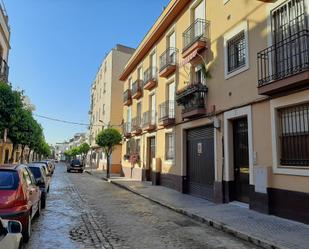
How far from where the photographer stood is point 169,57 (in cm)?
1944

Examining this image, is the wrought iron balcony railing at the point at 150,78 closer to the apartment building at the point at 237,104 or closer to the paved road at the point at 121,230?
the apartment building at the point at 237,104

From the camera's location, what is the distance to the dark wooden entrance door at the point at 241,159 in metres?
11.7

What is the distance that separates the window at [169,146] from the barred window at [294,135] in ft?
31.5

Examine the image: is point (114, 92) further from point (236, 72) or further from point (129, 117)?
point (236, 72)

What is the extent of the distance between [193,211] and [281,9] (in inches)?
269

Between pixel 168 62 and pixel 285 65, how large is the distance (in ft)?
33.8

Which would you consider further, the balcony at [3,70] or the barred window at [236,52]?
the balcony at [3,70]

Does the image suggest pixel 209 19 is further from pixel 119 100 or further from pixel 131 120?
pixel 119 100

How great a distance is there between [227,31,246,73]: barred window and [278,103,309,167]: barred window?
2.96m

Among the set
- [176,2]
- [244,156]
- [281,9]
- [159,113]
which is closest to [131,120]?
[159,113]

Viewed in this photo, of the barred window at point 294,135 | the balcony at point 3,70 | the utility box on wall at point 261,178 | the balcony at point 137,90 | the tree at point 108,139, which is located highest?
Result: the balcony at point 3,70

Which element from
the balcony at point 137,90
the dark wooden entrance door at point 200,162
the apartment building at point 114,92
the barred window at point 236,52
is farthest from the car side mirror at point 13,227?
the apartment building at point 114,92

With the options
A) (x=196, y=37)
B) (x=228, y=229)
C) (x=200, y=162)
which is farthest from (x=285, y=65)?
(x=200, y=162)

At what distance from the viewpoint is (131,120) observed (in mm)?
28797
